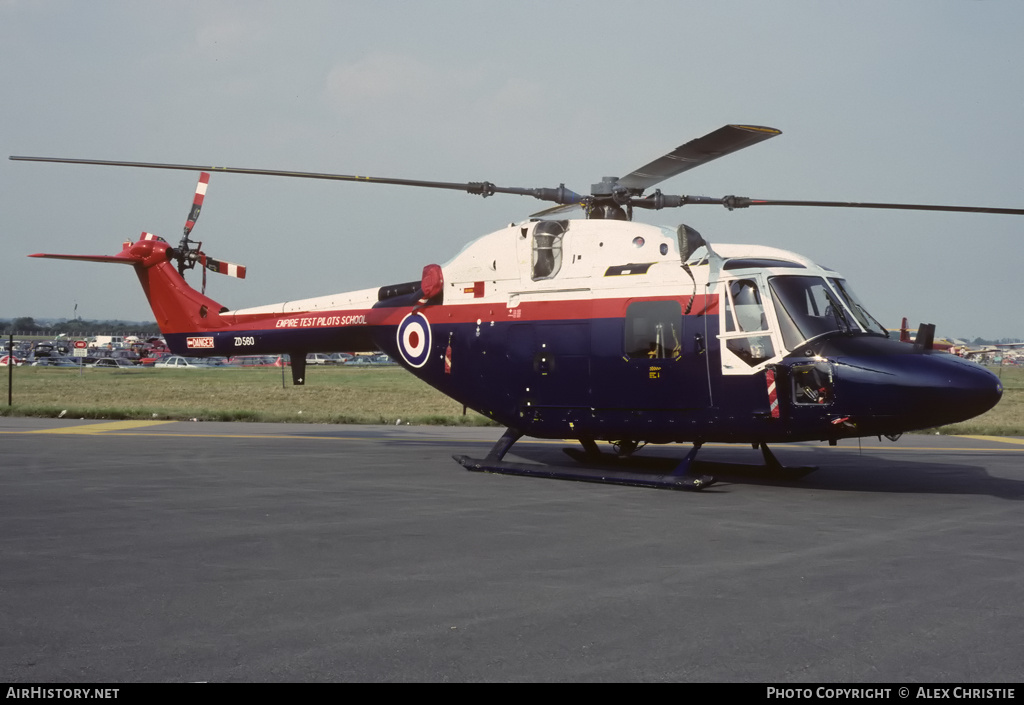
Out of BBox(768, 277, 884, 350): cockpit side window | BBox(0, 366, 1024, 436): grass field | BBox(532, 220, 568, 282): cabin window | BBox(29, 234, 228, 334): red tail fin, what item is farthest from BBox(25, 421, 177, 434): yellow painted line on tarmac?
BBox(768, 277, 884, 350): cockpit side window

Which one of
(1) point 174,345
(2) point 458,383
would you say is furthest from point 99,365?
(2) point 458,383

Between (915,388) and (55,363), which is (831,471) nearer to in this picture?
(915,388)

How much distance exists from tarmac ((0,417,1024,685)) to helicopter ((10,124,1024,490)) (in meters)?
1.06

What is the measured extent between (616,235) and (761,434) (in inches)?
140

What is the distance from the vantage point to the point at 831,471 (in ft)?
46.9

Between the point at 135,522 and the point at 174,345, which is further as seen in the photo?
the point at 174,345

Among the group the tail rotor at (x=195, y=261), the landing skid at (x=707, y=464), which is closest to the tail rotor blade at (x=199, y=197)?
the tail rotor at (x=195, y=261)

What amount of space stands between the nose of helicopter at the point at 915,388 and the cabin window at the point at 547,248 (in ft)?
14.8

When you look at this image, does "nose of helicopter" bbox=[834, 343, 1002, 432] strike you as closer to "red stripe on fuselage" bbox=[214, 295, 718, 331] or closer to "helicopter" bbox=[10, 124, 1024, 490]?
"helicopter" bbox=[10, 124, 1024, 490]

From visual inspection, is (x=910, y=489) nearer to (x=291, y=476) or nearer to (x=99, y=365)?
(x=291, y=476)

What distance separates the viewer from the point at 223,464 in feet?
48.2

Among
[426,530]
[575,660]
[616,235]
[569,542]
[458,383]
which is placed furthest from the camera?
[458,383]

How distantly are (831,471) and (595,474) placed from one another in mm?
4231

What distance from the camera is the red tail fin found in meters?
18.3
